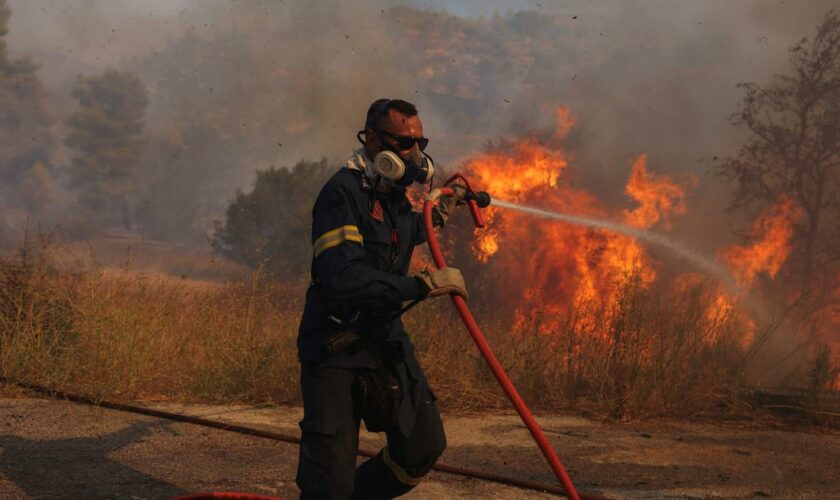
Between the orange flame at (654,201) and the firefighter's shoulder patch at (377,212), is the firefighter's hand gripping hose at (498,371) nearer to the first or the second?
the firefighter's shoulder patch at (377,212)

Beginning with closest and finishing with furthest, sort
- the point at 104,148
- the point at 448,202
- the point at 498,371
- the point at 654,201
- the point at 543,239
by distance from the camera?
the point at 498,371, the point at 448,202, the point at 543,239, the point at 654,201, the point at 104,148

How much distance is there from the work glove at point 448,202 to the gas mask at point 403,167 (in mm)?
476

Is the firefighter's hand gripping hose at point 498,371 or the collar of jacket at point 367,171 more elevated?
the collar of jacket at point 367,171

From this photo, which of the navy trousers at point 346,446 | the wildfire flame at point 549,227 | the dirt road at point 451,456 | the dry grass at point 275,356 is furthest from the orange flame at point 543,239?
the navy trousers at point 346,446

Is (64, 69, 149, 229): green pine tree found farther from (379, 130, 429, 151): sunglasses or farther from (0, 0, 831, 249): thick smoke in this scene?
(379, 130, 429, 151): sunglasses

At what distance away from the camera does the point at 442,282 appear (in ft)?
11.6

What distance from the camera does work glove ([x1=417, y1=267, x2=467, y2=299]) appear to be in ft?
11.5

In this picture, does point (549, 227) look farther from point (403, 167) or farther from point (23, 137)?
point (23, 137)

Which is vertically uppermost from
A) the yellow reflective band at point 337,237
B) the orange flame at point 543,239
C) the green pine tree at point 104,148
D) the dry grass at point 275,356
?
the green pine tree at point 104,148

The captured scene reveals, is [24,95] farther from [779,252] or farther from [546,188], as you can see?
[779,252]

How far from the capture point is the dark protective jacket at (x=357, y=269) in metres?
3.44

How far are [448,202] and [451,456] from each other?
9.01ft

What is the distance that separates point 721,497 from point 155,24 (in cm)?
14799

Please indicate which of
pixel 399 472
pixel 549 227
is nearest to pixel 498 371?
pixel 399 472
